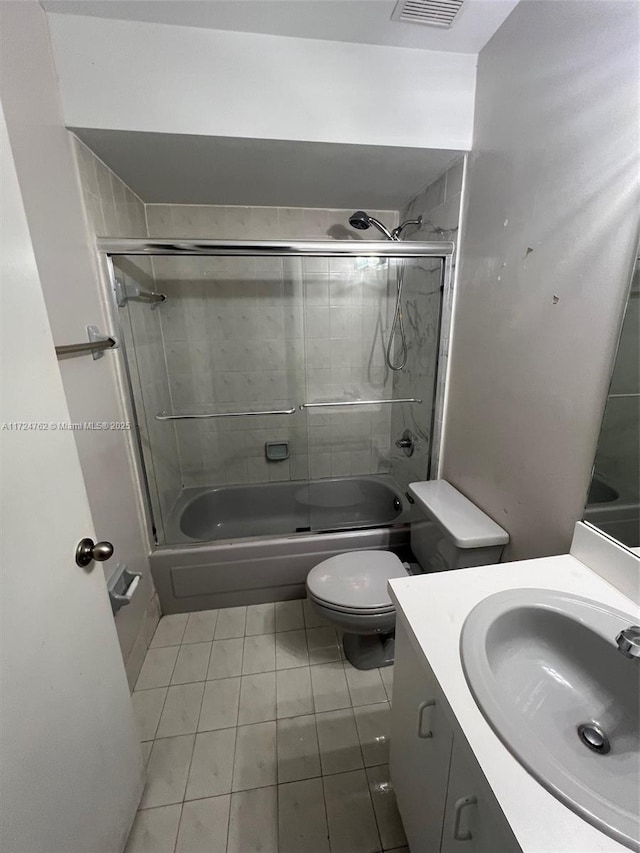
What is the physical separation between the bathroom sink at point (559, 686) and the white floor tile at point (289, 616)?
123 centimetres

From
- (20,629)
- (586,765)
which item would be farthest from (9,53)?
(586,765)

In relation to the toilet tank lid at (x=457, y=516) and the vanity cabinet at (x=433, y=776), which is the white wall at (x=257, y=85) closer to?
the toilet tank lid at (x=457, y=516)

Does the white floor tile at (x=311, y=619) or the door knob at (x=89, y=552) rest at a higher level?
the door knob at (x=89, y=552)

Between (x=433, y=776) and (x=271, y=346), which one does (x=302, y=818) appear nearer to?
(x=433, y=776)

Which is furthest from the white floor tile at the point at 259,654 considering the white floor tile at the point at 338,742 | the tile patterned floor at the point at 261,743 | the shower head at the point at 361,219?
the shower head at the point at 361,219

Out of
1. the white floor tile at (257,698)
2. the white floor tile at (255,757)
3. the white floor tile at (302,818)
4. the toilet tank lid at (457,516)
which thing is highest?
the toilet tank lid at (457,516)

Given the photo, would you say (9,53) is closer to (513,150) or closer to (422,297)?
(513,150)

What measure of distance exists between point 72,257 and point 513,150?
1.55m

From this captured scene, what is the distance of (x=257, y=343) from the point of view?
2.30 m

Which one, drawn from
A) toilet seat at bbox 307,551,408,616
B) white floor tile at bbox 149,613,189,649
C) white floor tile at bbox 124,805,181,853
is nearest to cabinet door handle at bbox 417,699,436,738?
toilet seat at bbox 307,551,408,616

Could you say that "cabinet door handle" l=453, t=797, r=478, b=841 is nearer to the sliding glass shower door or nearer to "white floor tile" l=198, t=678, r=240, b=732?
"white floor tile" l=198, t=678, r=240, b=732

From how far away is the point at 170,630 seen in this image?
1.75m

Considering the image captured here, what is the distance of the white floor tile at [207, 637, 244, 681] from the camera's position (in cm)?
152

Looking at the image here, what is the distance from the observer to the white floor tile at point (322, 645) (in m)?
1.57
